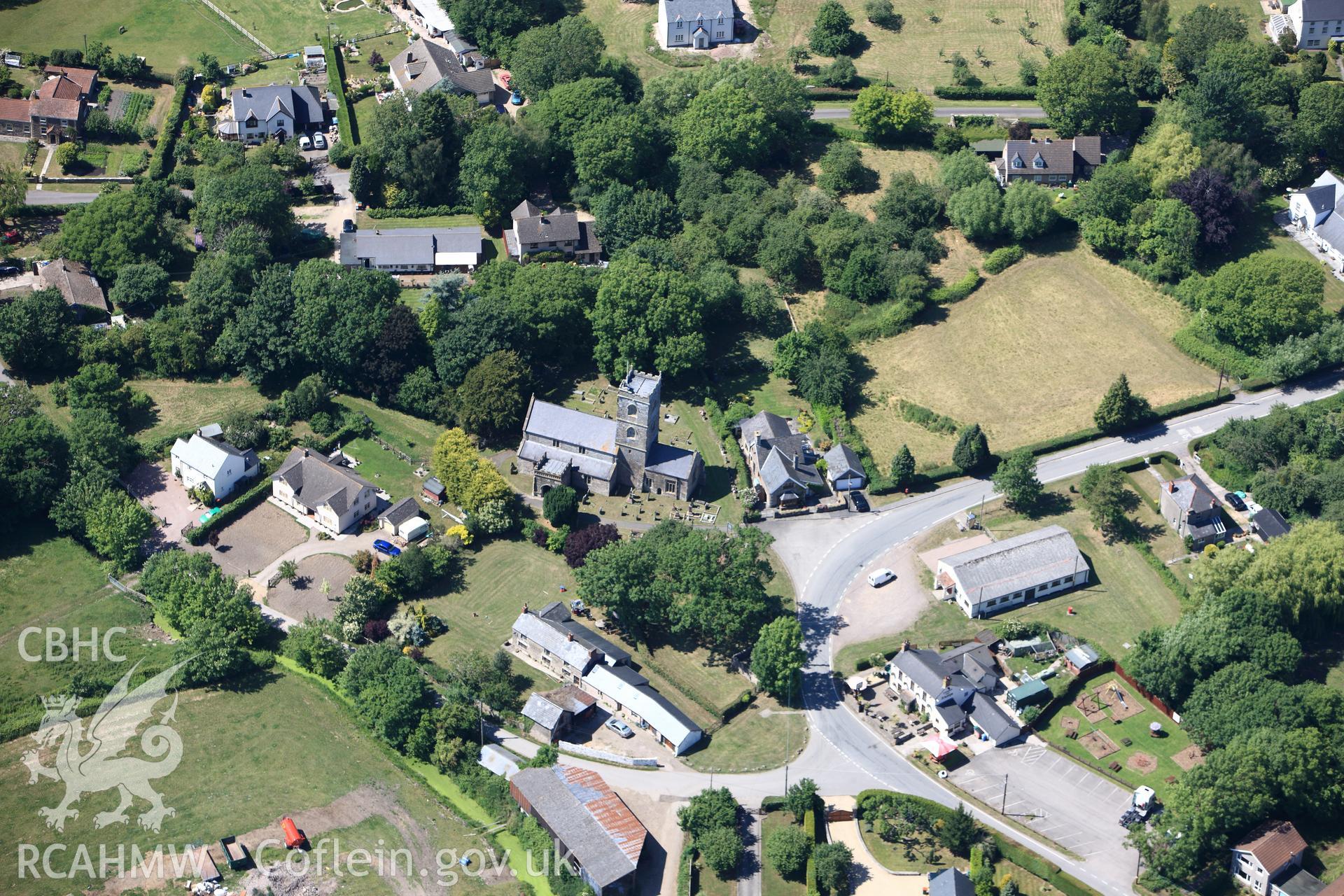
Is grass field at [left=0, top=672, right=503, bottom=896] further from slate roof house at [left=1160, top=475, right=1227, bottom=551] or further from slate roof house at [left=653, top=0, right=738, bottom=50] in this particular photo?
slate roof house at [left=653, top=0, right=738, bottom=50]

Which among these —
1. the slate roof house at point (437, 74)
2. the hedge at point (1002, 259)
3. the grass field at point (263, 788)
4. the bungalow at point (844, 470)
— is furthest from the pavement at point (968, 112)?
the grass field at point (263, 788)

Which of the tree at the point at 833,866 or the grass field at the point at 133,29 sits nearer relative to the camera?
the tree at the point at 833,866

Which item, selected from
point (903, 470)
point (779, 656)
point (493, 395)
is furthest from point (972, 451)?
point (493, 395)

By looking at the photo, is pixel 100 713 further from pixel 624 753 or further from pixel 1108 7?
pixel 1108 7

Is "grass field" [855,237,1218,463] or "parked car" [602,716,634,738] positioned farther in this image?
"grass field" [855,237,1218,463]

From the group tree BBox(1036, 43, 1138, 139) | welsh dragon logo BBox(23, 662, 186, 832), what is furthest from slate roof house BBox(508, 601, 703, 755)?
tree BBox(1036, 43, 1138, 139)

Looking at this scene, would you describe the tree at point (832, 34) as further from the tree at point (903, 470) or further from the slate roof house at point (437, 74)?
the tree at point (903, 470)

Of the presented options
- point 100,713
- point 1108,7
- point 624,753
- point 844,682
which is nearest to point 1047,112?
point 1108,7

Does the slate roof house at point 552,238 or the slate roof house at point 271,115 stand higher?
the slate roof house at point 271,115
